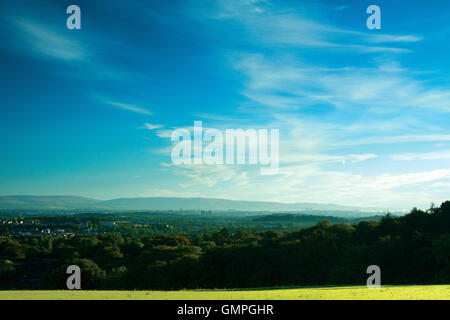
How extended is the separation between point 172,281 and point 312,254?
17.3 m

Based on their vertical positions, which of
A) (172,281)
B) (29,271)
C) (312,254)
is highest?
(312,254)

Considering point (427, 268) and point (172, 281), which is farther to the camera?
point (172, 281)

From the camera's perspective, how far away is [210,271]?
1667 inches

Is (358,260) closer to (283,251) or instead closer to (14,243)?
(283,251)

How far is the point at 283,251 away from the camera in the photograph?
4453 cm

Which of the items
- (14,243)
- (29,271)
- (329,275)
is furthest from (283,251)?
(14,243)

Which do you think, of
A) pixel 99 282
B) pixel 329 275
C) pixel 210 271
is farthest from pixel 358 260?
pixel 99 282
